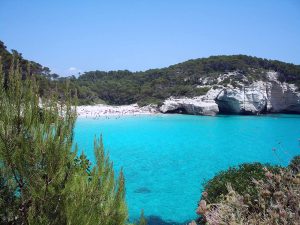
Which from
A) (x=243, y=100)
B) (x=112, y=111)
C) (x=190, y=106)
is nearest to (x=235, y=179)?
(x=190, y=106)

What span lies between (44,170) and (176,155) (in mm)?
21635

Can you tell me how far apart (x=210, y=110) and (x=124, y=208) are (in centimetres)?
5677

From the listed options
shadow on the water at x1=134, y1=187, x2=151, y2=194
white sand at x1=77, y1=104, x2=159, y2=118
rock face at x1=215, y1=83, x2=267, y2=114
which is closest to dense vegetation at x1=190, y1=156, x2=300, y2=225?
shadow on the water at x1=134, y1=187, x2=151, y2=194

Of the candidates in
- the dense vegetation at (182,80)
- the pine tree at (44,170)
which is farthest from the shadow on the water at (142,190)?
the dense vegetation at (182,80)

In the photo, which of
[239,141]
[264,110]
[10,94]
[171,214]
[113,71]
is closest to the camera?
[10,94]

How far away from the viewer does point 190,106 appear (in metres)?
61.0

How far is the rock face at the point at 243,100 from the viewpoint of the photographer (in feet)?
199

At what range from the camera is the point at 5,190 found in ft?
14.3

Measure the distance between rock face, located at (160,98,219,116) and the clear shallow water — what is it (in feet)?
55.7

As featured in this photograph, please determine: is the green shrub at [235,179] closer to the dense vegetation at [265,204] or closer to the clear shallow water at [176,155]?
the clear shallow water at [176,155]

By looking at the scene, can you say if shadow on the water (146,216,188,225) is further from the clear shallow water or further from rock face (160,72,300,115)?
rock face (160,72,300,115)

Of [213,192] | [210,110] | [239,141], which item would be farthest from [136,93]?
[213,192]

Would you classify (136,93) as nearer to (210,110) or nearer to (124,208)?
(210,110)

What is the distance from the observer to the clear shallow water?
14484 millimetres
